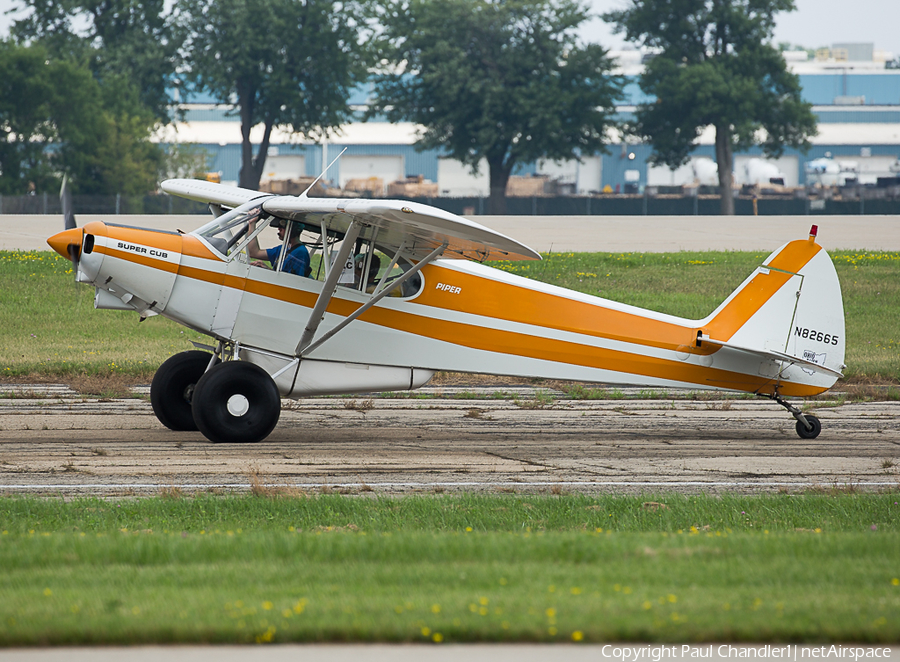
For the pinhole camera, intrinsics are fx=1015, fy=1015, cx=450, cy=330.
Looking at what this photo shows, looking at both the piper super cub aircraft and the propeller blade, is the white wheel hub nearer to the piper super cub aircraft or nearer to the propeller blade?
the piper super cub aircraft

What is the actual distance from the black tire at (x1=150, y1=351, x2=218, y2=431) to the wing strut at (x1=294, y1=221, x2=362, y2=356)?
159 cm

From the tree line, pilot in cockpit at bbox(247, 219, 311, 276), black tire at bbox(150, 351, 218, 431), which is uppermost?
the tree line

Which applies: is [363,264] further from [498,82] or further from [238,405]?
[498,82]

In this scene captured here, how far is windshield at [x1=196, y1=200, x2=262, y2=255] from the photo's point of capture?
11.7m

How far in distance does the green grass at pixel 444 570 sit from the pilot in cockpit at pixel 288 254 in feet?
13.2

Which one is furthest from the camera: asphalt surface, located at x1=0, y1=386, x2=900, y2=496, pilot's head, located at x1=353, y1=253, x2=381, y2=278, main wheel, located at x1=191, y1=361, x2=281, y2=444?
pilot's head, located at x1=353, y1=253, x2=381, y2=278

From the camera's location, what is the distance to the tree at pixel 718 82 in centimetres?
6681

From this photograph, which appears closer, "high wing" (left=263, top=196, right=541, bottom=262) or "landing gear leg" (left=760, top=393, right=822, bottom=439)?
"high wing" (left=263, top=196, right=541, bottom=262)

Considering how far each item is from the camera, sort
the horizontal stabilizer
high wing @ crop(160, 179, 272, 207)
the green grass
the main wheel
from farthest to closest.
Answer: high wing @ crop(160, 179, 272, 207) → the horizontal stabilizer → the main wheel → the green grass

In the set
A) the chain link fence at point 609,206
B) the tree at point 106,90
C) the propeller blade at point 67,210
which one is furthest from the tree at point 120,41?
the propeller blade at point 67,210

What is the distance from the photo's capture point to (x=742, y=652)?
15.4 feet

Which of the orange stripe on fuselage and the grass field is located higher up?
the orange stripe on fuselage

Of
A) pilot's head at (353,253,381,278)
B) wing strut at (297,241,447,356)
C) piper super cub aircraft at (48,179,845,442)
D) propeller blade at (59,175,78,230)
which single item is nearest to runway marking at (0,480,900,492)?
piper super cub aircraft at (48,179,845,442)

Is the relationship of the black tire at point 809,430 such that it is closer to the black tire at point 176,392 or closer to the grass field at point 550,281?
the grass field at point 550,281
